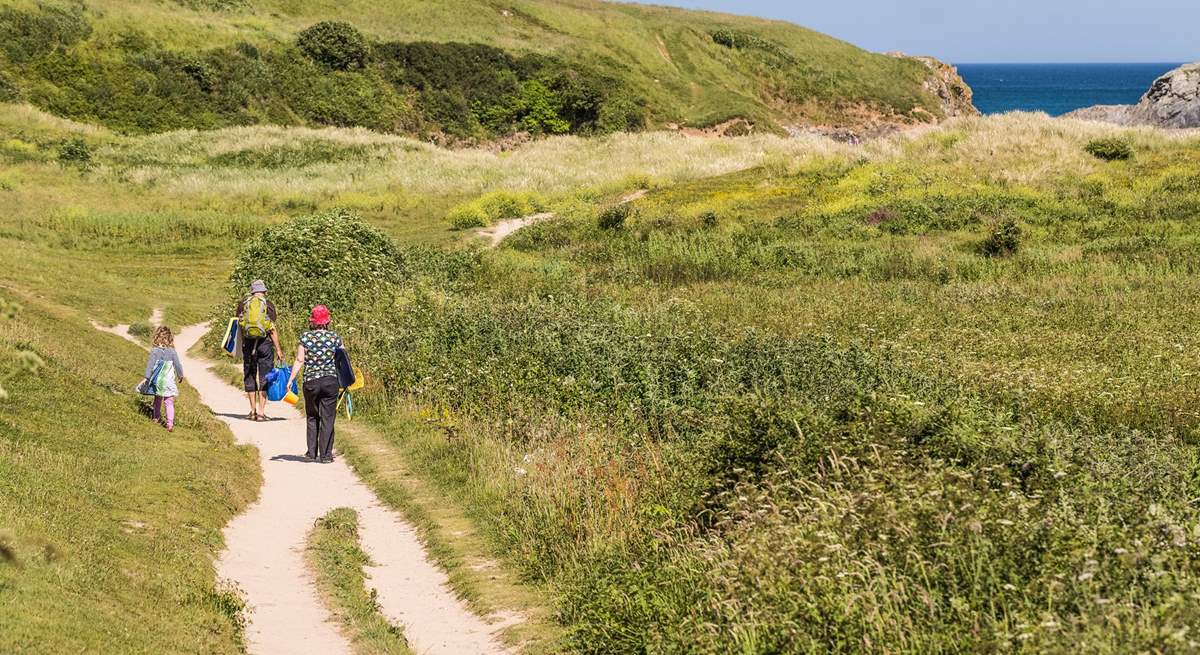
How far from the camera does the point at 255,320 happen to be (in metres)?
18.7

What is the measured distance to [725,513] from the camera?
34.9 ft

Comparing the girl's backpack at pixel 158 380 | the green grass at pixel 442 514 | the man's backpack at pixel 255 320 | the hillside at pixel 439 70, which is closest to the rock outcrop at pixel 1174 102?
the hillside at pixel 439 70

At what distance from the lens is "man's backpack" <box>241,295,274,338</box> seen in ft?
61.4

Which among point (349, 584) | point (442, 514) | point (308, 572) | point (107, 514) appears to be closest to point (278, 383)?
point (442, 514)

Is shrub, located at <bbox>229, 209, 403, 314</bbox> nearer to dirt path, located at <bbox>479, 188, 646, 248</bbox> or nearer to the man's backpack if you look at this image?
the man's backpack

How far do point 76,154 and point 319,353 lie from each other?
152ft

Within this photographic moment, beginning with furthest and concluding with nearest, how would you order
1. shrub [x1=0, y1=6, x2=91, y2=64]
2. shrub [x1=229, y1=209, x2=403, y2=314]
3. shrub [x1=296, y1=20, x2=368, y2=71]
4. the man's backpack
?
shrub [x1=296, y1=20, x2=368, y2=71], shrub [x1=0, y1=6, x2=91, y2=64], shrub [x1=229, y1=209, x2=403, y2=314], the man's backpack

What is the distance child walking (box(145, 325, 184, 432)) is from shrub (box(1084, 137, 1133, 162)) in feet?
129

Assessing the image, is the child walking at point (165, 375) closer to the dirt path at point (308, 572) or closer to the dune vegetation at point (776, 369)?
the dune vegetation at point (776, 369)

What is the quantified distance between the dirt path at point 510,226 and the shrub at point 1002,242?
1531 cm

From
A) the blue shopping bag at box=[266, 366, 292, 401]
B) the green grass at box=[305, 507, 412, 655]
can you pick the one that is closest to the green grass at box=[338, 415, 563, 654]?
the green grass at box=[305, 507, 412, 655]

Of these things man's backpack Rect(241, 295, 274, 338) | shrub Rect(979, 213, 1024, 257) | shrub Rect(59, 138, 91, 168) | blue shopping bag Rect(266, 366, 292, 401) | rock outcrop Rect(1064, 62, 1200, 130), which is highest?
rock outcrop Rect(1064, 62, 1200, 130)

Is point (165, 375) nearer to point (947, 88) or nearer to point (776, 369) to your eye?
point (776, 369)

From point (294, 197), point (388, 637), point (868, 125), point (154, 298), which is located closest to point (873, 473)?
point (388, 637)
